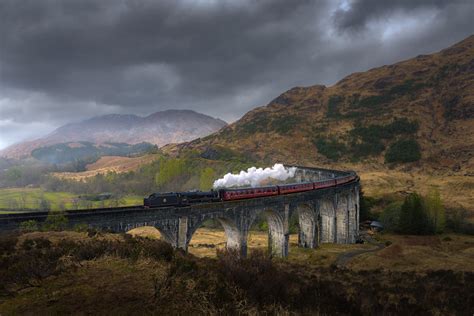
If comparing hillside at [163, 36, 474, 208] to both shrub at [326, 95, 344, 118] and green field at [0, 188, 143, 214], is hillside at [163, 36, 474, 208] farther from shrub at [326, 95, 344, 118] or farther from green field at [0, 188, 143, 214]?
green field at [0, 188, 143, 214]

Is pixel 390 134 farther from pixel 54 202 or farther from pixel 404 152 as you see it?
pixel 54 202

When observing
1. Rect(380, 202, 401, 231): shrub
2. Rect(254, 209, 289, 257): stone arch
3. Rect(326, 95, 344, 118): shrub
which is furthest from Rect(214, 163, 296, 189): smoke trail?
Rect(326, 95, 344, 118): shrub

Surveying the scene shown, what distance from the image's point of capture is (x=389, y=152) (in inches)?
5153

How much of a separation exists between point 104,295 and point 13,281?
11.6 feet

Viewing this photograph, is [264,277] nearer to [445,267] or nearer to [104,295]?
[104,295]

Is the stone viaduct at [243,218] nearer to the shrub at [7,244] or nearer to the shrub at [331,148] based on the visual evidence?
the shrub at [7,244]

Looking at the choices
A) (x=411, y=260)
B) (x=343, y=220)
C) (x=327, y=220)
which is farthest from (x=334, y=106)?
(x=411, y=260)

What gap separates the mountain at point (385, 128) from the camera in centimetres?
12650

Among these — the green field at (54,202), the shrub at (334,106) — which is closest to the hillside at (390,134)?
the shrub at (334,106)

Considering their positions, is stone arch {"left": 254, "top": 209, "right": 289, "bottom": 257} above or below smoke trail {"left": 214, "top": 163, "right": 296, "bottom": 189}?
below

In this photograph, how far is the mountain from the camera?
126500 millimetres

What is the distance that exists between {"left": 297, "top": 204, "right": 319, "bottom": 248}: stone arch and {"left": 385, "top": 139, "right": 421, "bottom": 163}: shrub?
9595cm

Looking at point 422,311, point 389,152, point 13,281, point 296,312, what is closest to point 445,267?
point 422,311

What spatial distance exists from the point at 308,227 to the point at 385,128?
120408 millimetres
